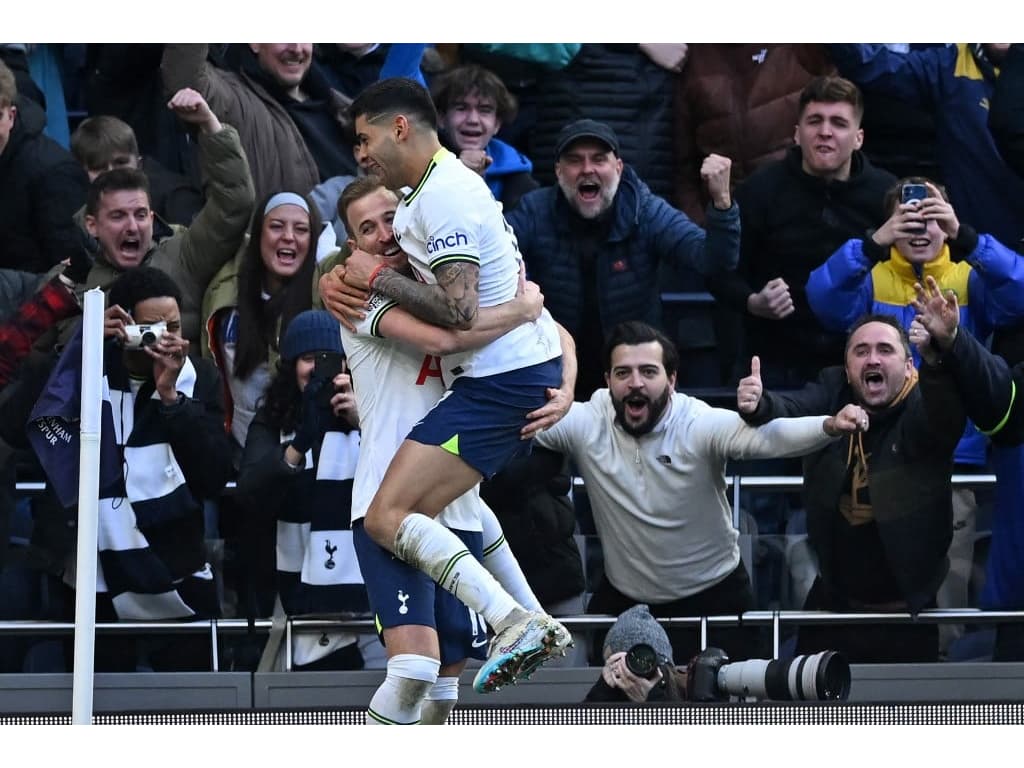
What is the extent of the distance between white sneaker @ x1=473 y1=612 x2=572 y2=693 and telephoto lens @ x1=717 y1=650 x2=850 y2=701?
1325 mm

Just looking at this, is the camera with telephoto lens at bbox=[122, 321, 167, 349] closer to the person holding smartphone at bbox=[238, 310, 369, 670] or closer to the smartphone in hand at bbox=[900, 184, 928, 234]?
the person holding smartphone at bbox=[238, 310, 369, 670]

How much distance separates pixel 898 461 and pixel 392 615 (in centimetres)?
258

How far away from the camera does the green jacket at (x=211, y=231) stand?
9.50m

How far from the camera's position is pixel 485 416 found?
704 cm

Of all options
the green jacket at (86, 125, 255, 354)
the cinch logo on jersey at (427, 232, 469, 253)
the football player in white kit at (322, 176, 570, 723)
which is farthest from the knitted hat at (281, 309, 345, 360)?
the cinch logo on jersey at (427, 232, 469, 253)

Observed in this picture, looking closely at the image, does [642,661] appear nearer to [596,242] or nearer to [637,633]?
[637,633]

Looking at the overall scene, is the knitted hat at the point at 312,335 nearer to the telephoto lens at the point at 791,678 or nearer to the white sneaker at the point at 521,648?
the telephoto lens at the point at 791,678

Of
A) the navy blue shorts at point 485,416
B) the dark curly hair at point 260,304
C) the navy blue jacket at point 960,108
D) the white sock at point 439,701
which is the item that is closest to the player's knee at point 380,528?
the navy blue shorts at point 485,416

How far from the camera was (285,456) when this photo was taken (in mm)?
8625

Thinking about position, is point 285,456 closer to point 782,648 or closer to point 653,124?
point 782,648

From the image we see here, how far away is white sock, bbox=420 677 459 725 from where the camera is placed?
24.0 ft

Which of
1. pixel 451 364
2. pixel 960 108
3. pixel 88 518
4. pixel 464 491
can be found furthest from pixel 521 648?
pixel 960 108

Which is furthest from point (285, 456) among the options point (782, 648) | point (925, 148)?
point (925, 148)

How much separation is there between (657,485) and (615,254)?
1.19 meters
